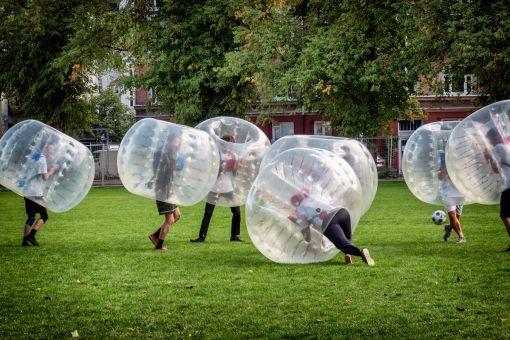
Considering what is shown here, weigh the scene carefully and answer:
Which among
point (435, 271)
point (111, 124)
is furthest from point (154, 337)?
point (111, 124)

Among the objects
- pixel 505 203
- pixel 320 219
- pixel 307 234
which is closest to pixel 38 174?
pixel 307 234

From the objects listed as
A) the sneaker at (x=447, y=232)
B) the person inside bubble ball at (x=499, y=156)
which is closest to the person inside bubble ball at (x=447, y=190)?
the sneaker at (x=447, y=232)

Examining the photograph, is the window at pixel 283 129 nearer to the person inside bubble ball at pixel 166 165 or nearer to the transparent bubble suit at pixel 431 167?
the transparent bubble suit at pixel 431 167

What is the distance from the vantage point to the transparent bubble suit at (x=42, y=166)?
43.1 ft

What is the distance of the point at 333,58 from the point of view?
2989cm

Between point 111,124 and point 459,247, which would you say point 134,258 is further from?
point 111,124

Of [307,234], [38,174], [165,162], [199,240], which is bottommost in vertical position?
[199,240]

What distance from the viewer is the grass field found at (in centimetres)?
732

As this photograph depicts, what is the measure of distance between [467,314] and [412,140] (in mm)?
6400

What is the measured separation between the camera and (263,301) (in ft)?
28.0

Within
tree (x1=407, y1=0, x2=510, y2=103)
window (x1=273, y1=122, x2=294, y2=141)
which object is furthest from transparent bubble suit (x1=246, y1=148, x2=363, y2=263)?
window (x1=273, y1=122, x2=294, y2=141)

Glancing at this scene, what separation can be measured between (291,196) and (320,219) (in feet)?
1.66

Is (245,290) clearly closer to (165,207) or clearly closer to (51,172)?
(165,207)

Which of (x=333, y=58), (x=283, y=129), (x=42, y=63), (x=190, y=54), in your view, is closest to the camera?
(x=333, y=58)
